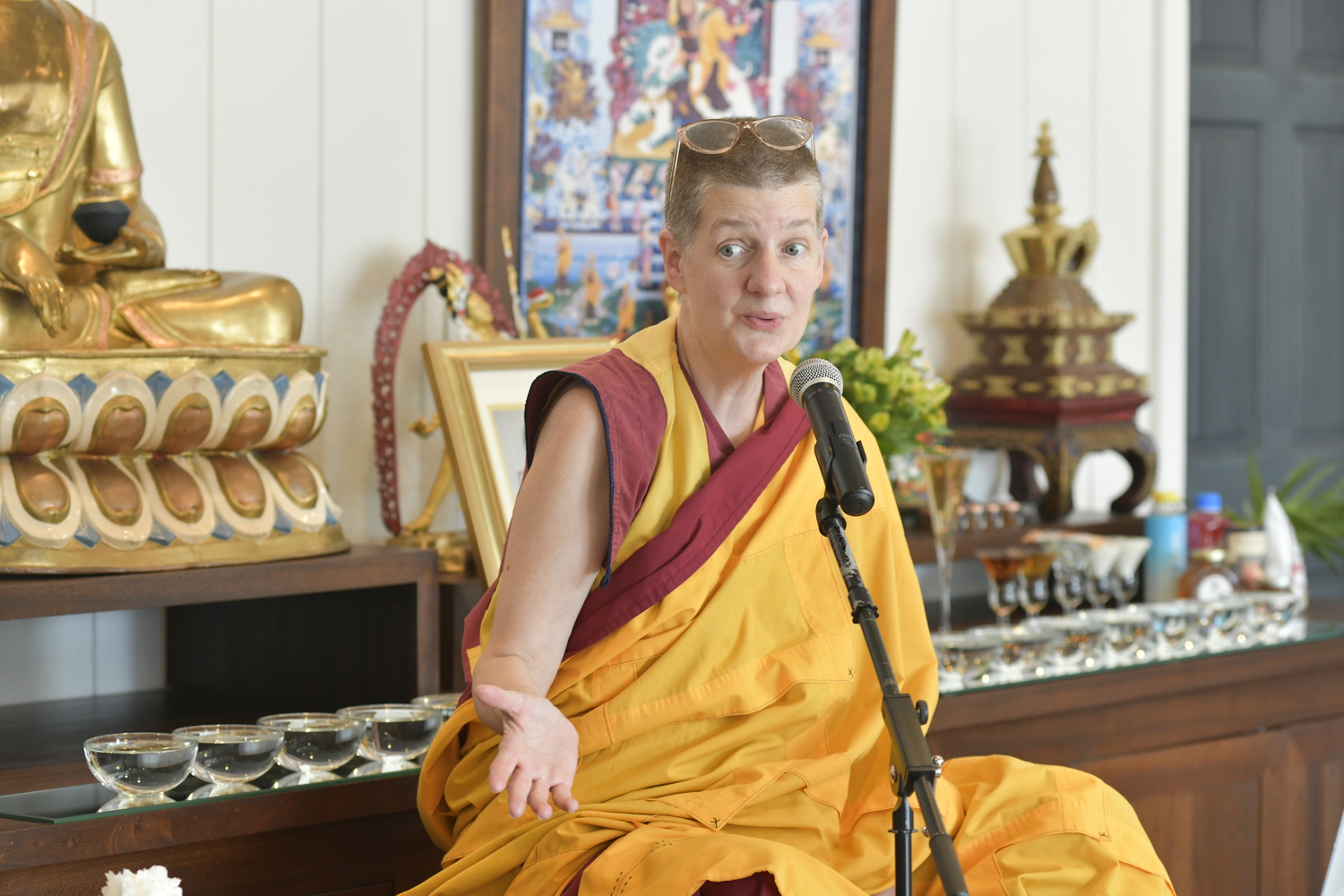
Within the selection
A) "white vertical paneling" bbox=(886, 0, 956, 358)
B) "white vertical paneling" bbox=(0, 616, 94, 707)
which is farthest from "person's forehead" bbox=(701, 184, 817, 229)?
"white vertical paneling" bbox=(886, 0, 956, 358)

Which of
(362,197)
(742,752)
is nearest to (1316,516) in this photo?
(362,197)

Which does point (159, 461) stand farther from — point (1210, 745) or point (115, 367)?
point (1210, 745)

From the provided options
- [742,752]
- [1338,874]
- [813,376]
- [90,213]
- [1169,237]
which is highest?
[1169,237]

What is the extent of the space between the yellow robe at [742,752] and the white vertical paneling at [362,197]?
1054 mm

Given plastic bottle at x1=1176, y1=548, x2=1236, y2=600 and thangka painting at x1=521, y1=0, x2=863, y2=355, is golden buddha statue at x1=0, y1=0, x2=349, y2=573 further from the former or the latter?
plastic bottle at x1=1176, y1=548, x2=1236, y2=600

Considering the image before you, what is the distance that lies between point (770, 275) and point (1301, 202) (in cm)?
326

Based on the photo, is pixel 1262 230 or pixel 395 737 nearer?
pixel 395 737

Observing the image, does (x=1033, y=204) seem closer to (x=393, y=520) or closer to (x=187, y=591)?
(x=393, y=520)

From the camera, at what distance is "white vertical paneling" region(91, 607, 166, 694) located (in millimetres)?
2383

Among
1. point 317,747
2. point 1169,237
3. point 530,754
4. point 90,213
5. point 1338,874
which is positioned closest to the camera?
point 530,754

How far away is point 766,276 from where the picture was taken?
152 cm

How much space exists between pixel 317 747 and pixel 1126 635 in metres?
1.38

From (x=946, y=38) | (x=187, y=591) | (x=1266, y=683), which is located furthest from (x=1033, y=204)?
(x=187, y=591)

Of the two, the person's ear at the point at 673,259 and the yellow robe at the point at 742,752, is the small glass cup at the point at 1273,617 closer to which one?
the yellow robe at the point at 742,752
